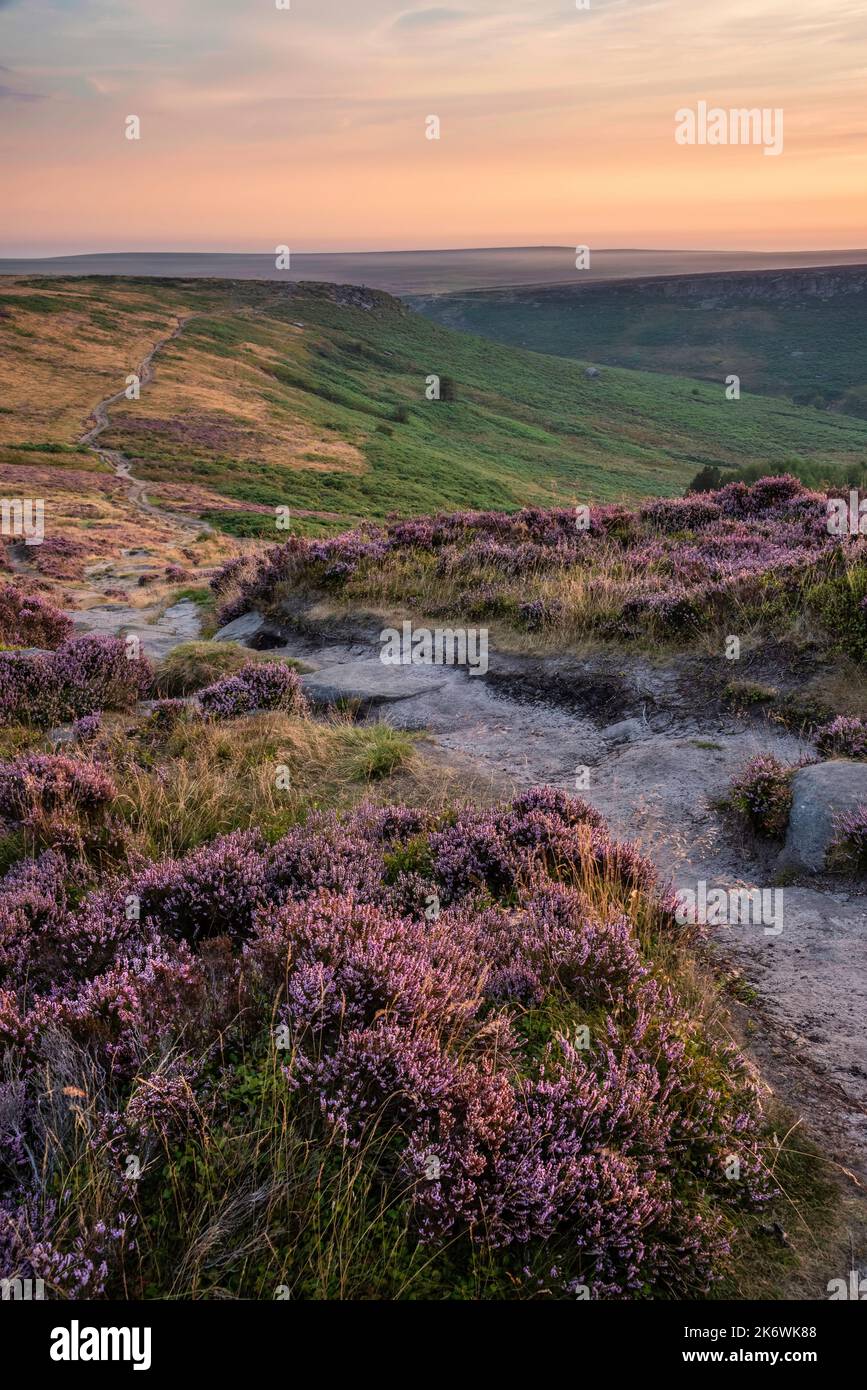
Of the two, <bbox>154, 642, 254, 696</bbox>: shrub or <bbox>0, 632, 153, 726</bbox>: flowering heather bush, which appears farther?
<bbox>154, 642, 254, 696</bbox>: shrub

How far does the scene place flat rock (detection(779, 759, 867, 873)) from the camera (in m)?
5.76

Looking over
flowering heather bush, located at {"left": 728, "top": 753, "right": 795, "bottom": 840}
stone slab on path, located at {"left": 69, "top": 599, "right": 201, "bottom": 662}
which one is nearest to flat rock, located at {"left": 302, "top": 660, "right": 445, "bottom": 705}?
stone slab on path, located at {"left": 69, "top": 599, "right": 201, "bottom": 662}

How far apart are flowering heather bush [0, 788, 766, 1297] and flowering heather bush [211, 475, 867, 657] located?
20.4ft

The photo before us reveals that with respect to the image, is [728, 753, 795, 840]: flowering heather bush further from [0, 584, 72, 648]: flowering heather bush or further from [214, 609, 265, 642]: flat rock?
[0, 584, 72, 648]: flowering heather bush

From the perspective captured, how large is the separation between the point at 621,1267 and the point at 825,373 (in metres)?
224

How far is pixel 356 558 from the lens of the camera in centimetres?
1564

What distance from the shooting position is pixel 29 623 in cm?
1467

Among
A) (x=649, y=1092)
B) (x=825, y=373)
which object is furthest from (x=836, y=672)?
(x=825, y=373)

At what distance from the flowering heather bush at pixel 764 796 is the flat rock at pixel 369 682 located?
4.99 m

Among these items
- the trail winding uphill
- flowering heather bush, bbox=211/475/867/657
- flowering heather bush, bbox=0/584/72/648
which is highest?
the trail winding uphill

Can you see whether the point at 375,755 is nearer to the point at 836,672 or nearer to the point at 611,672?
the point at 611,672

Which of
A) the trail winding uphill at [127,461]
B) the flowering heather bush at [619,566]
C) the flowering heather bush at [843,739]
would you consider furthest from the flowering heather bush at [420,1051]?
the trail winding uphill at [127,461]

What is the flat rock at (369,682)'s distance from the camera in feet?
35.1

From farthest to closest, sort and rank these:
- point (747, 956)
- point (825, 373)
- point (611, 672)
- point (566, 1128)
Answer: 1. point (825, 373)
2. point (611, 672)
3. point (747, 956)
4. point (566, 1128)
